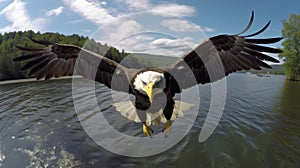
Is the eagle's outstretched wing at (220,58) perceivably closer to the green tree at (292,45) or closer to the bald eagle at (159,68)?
the bald eagle at (159,68)

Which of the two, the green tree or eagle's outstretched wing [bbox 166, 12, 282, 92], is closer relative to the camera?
eagle's outstretched wing [bbox 166, 12, 282, 92]

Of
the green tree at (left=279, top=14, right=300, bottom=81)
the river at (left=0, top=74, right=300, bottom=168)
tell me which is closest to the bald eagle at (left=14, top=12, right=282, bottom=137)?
the river at (left=0, top=74, right=300, bottom=168)

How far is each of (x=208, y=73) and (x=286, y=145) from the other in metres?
3.69

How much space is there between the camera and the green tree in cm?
3156

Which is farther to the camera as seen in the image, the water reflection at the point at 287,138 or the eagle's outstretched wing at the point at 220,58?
the water reflection at the point at 287,138

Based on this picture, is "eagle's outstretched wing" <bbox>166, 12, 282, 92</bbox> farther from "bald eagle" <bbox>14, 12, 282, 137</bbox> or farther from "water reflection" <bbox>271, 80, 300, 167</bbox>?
"water reflection" <bbox>271, 80, 300, 167</bbox>

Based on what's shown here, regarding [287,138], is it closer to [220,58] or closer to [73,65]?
[220,58]

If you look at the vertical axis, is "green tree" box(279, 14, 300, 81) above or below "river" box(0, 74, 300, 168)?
above

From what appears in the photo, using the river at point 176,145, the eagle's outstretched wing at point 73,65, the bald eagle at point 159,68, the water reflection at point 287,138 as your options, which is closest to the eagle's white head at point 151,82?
the bald eagle at point 159,68

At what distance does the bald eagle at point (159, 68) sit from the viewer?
13.8ft

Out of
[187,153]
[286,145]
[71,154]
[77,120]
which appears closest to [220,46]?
[187,153]

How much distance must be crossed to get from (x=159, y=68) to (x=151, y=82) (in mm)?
916

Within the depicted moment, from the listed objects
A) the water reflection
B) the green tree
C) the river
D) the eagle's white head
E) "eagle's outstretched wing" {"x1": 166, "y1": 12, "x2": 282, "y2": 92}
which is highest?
the green tree

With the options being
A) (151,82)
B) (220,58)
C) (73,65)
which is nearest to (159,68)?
(151,82)
